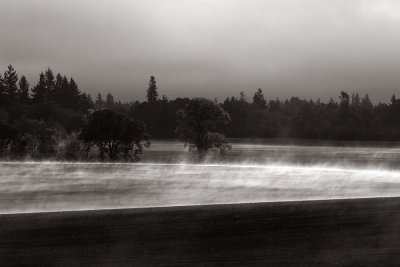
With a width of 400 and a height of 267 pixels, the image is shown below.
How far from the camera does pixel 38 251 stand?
11914 millimetres

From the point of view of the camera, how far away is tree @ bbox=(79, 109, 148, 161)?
7425 centimetres

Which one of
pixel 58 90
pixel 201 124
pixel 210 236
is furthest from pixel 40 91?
pixel 210 236

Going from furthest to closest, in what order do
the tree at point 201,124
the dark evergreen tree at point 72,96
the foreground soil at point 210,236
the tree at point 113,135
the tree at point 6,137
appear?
the dark evergreen tree at point 72,96 < the tree at point 201,124 < the tree at point 113,135 < the tree at point 6,137 < the foreground soil at point 210,236

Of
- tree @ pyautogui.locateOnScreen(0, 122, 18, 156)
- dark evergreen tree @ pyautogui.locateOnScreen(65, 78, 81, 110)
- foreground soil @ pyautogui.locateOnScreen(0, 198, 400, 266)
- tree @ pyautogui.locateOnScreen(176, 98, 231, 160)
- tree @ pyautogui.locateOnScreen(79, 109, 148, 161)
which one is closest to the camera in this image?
foreground soil @ pyautogui.locateOnScreen(0, 198, 400, 266)

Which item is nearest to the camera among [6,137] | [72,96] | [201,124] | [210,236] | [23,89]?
[210,236]

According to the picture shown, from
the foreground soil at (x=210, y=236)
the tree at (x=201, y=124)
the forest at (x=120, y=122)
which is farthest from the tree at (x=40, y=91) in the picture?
the foreground soil at (x=210, y=236)

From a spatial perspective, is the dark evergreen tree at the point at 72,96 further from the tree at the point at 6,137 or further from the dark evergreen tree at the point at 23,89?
the tree at the point at 6,137

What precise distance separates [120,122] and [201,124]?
56.6 feet

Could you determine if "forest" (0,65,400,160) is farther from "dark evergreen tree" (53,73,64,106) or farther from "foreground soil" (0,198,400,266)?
"foreground soil" (0,198,400,266)

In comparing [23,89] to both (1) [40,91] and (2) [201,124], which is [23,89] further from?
(2) [201,124]

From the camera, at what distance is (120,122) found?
7569cm

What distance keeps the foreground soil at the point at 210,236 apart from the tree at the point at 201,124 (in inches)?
2822

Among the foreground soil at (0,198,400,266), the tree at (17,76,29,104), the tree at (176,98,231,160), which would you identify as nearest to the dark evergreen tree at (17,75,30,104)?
the tree at (17,76,29,104)

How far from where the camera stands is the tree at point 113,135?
74.2m
